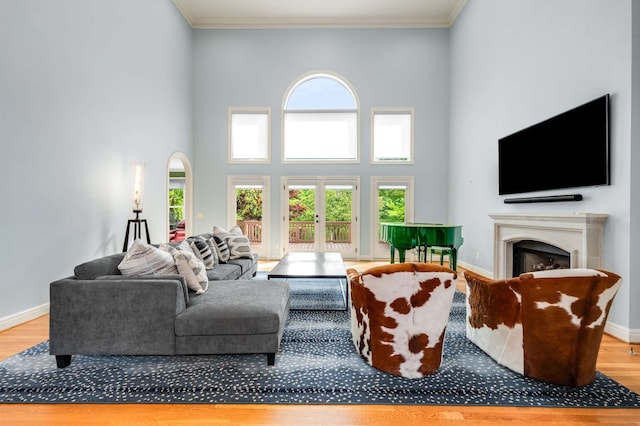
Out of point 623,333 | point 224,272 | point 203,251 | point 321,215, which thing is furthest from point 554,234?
point 321,215

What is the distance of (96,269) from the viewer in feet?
8.09

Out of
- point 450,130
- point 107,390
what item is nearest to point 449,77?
point 450,130

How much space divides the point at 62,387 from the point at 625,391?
358 centimetres

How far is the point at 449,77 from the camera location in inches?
282

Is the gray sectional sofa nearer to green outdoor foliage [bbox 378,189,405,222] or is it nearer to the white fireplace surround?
the white fireplace surround

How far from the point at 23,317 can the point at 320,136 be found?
227 inches

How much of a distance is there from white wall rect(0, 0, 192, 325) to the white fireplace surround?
534 centimetres

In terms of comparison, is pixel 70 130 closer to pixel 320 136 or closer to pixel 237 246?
pixel 237 246

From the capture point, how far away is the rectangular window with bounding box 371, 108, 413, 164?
7.26 m

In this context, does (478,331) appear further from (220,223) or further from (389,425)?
(220,223)

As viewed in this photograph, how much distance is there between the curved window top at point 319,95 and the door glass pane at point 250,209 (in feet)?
6.72

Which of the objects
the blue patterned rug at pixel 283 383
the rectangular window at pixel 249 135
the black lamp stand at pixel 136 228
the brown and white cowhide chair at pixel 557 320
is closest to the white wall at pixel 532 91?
the brown and white cowhide chair at pixel 557 320

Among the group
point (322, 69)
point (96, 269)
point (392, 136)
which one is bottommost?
point (96, 269)

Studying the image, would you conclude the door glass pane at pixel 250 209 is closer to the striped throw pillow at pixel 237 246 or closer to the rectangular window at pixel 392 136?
the striped throw pillow at pixel 237 246
